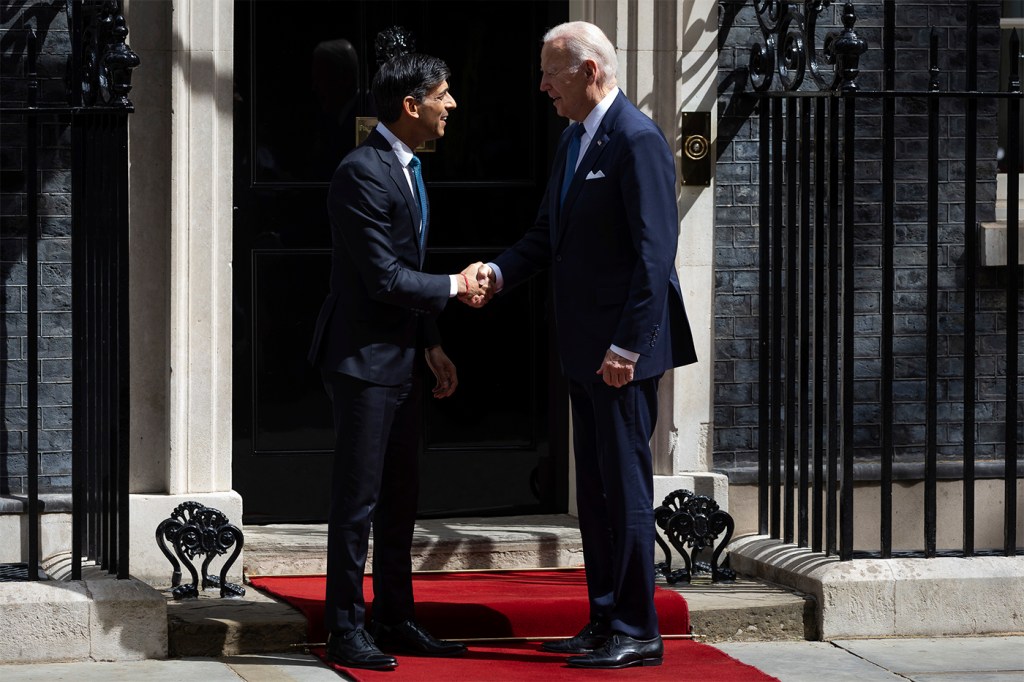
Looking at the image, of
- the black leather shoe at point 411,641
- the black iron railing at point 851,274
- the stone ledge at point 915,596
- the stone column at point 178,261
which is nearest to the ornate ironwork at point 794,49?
the black iron railing at point 851,274

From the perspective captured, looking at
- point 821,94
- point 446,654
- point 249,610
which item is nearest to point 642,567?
point 446,654

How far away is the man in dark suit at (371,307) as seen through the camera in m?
5.15

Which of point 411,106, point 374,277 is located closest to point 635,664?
point 374,277

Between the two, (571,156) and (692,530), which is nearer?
(571,156)

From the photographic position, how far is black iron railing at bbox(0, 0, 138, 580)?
5559 millimetres

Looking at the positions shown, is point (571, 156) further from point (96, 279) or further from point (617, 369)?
point (96, 279)

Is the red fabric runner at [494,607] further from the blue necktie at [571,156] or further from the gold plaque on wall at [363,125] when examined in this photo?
the gold plaque on wall at [363,125]

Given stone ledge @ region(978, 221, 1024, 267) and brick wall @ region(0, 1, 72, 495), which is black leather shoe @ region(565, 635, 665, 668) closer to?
brick wall @ region(0, 1, 72, 495)

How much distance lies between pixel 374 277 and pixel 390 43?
71.6 inches

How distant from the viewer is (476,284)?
544cm

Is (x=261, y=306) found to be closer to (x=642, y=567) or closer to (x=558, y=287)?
(x=558, y=287)

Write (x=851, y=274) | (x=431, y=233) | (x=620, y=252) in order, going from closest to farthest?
(x=620, y=252) → (x=851, y=274) → (x=431, y=233)

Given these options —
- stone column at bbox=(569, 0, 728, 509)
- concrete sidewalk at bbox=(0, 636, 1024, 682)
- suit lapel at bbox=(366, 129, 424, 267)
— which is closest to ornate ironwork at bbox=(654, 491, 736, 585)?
stone column at bbox=(569, 0, 728, 509)

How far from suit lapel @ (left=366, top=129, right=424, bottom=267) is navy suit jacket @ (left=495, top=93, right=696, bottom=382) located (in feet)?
1.66
